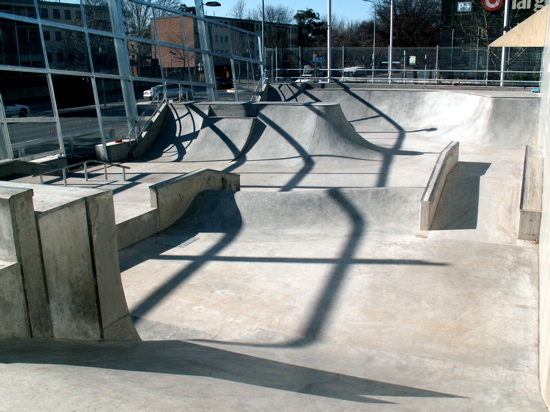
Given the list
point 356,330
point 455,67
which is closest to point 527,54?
point 455,67

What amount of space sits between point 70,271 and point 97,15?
12.6 meters

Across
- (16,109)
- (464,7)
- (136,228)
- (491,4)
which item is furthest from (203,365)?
(464,7)

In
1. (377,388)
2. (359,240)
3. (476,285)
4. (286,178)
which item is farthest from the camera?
(286,178)

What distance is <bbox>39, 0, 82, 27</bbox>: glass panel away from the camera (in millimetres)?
13234

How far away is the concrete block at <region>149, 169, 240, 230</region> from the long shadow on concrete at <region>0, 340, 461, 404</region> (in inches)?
198

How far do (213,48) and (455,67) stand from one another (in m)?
14.6

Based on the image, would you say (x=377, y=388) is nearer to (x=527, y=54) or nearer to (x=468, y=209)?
(x=468, y=209)

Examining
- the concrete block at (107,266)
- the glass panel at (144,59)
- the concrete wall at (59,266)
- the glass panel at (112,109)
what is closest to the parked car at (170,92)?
the glass panel at (144,59)

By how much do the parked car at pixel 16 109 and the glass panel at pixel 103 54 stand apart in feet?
9.32

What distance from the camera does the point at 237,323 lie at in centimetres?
635

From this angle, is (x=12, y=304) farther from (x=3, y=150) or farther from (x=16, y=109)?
(x=16, y=109)

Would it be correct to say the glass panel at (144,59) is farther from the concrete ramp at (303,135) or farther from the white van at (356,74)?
the white van at (356,74)

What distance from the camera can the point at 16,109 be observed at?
12.4 metres

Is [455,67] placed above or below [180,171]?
above
